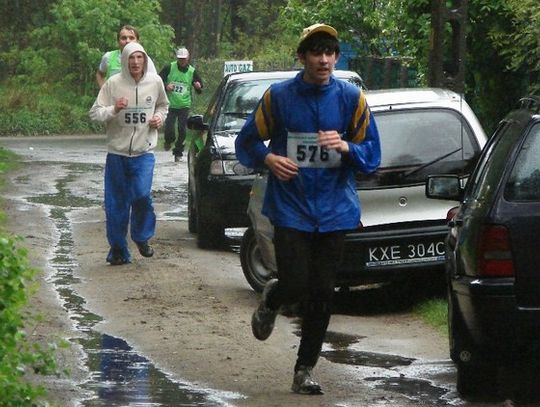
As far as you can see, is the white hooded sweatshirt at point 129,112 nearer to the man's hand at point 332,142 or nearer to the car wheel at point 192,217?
the car wheel at point 192,217

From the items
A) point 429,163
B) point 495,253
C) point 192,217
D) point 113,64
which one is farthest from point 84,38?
point 495,253

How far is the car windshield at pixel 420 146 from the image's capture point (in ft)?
38.0

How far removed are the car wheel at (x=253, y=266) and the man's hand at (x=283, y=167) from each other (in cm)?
426

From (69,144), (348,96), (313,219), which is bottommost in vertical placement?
(69,144)

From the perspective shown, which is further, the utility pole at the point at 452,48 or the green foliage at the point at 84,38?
the green foliage at the point at 84,38

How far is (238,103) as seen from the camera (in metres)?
16.9

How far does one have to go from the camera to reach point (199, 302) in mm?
12336

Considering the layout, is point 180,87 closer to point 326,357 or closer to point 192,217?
point 192,217

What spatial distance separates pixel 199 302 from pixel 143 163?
2312 millimetres

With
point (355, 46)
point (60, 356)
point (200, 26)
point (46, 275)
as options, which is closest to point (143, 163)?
point (46, 275)

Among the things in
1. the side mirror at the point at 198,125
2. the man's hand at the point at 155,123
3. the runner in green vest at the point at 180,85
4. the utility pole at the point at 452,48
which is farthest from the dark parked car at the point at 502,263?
the runner in green vest at the point at 180,85

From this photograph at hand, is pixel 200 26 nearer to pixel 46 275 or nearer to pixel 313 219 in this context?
pixel 46 275

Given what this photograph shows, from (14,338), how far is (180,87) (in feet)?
68.9

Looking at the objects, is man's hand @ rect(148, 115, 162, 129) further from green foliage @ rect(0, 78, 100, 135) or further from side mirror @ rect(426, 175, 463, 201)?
green foliage @ rect(0, 78, 100, 135)
